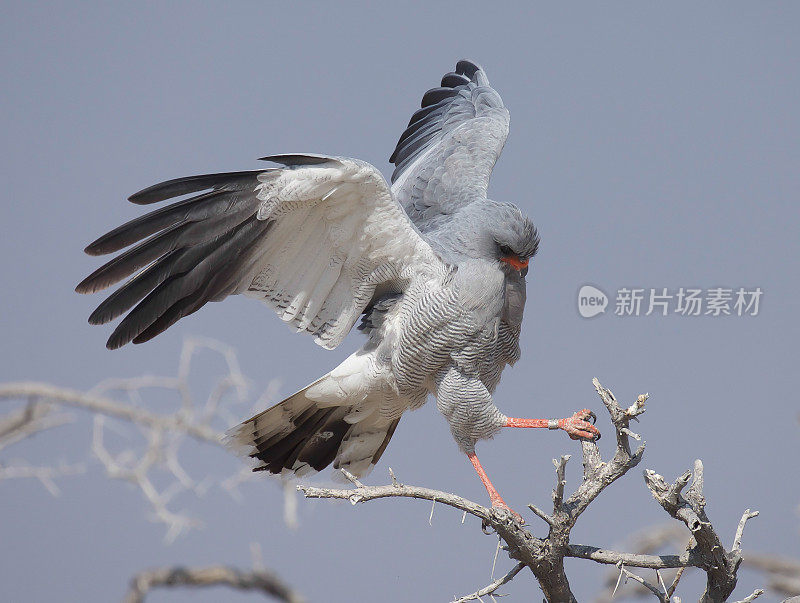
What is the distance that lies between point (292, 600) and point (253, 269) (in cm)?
446

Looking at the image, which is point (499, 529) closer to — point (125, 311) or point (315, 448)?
point (315, 448)

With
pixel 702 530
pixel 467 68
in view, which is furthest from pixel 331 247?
pixel 467 68

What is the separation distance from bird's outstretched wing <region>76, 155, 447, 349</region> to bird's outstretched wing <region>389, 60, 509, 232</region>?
76 cm

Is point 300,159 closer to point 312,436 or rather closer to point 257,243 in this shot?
point 257,243

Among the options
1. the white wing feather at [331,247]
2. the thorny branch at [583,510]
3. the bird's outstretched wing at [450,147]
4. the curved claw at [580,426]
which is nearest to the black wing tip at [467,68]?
the bird's outstretched wing at [450,147]

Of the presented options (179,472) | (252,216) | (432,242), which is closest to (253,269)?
(252,216)

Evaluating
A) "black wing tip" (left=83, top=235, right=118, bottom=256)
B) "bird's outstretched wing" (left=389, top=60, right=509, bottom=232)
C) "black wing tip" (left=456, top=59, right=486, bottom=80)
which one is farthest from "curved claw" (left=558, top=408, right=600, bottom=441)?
"black wing tip" (left=456, top=59, right=486, bottom=80)

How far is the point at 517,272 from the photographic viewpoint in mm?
4660

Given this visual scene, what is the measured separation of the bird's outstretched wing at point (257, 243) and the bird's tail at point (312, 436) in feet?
2.18

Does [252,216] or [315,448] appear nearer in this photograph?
[252,216]

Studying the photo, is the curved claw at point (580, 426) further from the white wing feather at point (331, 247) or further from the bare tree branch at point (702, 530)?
the white wing feather at point (331, 247)

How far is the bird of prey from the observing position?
4102 mm

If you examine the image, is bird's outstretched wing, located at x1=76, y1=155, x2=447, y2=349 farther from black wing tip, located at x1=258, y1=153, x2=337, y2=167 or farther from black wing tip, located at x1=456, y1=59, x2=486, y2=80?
black wing tip, located at x1=456, y1=59, x2=486, y2=80

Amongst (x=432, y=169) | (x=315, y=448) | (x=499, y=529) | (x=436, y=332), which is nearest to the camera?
(x=499, y=529)
